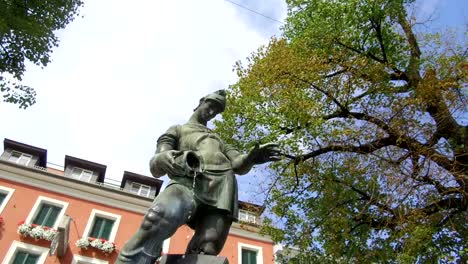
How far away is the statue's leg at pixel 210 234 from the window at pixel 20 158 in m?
21.4

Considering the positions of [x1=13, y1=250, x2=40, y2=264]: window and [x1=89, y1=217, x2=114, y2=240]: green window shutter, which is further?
[x1=89, y1=217, x2=114, y2=240]: green window shutter

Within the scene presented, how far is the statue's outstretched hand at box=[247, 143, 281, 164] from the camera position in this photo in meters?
3.74

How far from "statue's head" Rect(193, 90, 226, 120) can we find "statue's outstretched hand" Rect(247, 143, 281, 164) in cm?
84

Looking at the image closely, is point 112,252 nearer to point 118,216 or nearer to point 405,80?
point 118,216

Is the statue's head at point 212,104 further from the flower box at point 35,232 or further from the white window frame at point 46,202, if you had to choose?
the white window frame at point 46,202

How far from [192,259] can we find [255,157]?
117 centimetres

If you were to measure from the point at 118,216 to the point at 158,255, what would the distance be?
1880 cm

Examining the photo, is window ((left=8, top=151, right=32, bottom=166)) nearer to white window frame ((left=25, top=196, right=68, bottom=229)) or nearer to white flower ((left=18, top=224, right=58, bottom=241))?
white window frame ((left=25, top=196, right=68, bottom=229))

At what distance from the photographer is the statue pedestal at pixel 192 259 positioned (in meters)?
3.04

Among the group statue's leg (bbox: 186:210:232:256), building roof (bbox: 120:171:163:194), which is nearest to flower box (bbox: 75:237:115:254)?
building roof (bbox: 120:171:163:194)

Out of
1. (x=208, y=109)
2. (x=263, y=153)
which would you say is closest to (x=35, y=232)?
(x=208, y=109)

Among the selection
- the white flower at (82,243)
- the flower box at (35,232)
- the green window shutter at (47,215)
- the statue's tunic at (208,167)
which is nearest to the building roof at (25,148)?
the green window shutter at (47,215)

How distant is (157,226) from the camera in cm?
303

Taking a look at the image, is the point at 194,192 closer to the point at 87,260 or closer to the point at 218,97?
the point at 218,97
